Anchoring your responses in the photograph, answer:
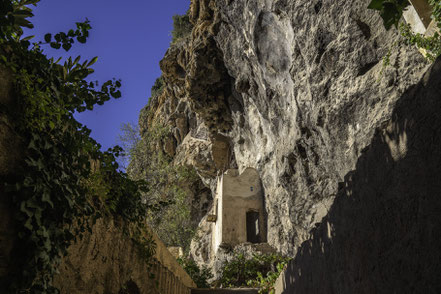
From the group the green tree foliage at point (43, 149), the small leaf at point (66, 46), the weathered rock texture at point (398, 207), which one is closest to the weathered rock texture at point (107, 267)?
the green tree foliage at point (43, 149)

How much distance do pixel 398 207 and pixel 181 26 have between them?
95.7 ft

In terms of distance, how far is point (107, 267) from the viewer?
3.59 metres

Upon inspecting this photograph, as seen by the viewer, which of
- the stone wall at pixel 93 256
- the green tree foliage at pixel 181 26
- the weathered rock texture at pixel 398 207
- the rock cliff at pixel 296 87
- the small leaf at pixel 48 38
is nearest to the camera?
the weathered rock texture at pixel 398 207

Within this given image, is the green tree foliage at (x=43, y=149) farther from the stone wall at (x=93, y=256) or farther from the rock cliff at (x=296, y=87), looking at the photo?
the rock cliff at (x=296, y=87)

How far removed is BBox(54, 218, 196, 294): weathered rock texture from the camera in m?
2.85

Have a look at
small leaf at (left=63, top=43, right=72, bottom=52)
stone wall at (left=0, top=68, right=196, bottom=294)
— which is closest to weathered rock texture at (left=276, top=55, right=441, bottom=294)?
stone wall at (left=0, top=68, right=196, bottom=294)

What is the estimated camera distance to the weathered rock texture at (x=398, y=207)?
1.53 metres

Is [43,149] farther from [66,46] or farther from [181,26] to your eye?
[181,26]

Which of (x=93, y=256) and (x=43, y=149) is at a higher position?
(x=43, y=149)

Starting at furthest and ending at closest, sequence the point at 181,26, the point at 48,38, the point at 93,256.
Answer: the point at 181,26 < the point at 93,256 < the point at 48,38

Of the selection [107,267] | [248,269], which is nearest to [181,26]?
[248,269]

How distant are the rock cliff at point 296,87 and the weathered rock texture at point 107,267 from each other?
9.01ft

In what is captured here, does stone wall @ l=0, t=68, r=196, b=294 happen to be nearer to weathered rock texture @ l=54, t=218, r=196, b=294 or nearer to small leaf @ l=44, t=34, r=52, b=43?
weathered rock texture @ l=54, t=218, r=196, b=294

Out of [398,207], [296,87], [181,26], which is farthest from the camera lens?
[181,26]
